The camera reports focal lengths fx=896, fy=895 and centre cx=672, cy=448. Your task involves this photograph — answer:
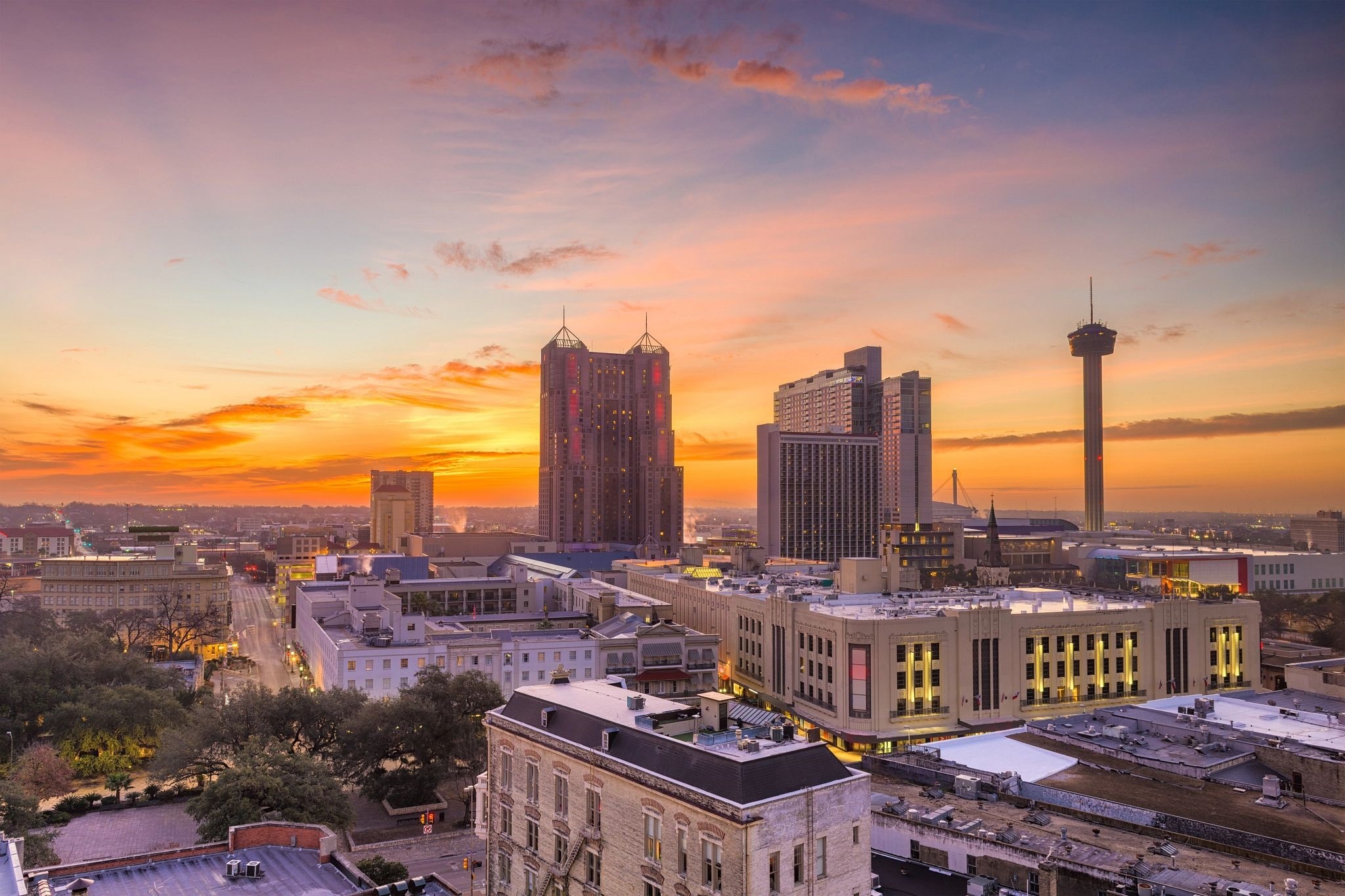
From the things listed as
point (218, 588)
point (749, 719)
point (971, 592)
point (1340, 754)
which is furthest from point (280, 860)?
point (218, 588)

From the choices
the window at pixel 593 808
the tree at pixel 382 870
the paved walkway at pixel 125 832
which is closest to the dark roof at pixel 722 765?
the window at pixel 593 808

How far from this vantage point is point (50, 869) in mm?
39906

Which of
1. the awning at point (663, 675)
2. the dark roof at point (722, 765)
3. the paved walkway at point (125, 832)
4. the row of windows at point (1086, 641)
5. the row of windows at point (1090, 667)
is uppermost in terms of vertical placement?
the dark roof at point (722, 765)

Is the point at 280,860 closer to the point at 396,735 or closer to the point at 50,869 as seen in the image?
the point at 50,869

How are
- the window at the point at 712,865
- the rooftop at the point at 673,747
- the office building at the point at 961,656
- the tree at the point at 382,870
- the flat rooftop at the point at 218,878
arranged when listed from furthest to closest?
1. the office building at the point at 961,656
2. the tree at the point at 382,870
3. the flat rooftop at the point at 218,878
4. the rooftop at the point at 673,747
5. the window at the point at 712,865

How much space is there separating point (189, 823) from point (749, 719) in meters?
51.6

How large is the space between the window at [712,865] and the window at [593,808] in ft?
21.8

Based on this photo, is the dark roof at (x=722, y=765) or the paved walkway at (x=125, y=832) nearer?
the dark roof at (x=722, y=765)

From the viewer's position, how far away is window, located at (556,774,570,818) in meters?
41.6

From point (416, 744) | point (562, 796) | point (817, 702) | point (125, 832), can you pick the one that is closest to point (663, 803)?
point (562, 796)

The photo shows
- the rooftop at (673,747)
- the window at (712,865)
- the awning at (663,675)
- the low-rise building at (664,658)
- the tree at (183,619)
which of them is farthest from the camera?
the tree at (183,619)

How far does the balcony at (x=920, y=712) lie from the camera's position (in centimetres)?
9244

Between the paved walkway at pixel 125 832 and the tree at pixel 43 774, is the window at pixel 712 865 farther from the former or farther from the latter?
the tree at pixel 43 774

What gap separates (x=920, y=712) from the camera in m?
93.7
